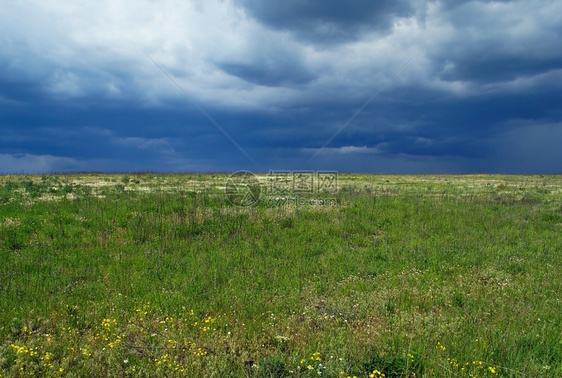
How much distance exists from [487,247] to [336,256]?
4600 millimetres

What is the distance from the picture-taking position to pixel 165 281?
671 centimetres

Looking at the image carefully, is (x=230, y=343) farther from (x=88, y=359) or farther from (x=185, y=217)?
(x=185, y=217)

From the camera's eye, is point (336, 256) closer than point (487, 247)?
Yes

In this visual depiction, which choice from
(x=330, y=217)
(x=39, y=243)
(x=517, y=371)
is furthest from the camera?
(x=330, y=217)

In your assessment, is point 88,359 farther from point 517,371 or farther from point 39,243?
point 39,243

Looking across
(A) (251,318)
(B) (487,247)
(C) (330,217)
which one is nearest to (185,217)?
(C) (330,217)

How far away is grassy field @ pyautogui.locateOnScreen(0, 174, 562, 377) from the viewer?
13.2 feet

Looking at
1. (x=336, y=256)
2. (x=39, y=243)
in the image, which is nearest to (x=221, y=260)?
(x=336, y=256)

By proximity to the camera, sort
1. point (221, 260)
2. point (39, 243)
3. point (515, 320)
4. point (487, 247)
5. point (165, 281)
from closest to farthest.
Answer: point (515, 320)
point (165, 281)
point (221, 260)
point (39, 243)
point (487, 247)

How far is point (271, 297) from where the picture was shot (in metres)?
6.12

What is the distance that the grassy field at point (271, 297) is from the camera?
13.2 ft

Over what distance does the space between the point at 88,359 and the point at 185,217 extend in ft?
26.4

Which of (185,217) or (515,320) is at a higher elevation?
(185,217)

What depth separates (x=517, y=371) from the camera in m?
3.65
